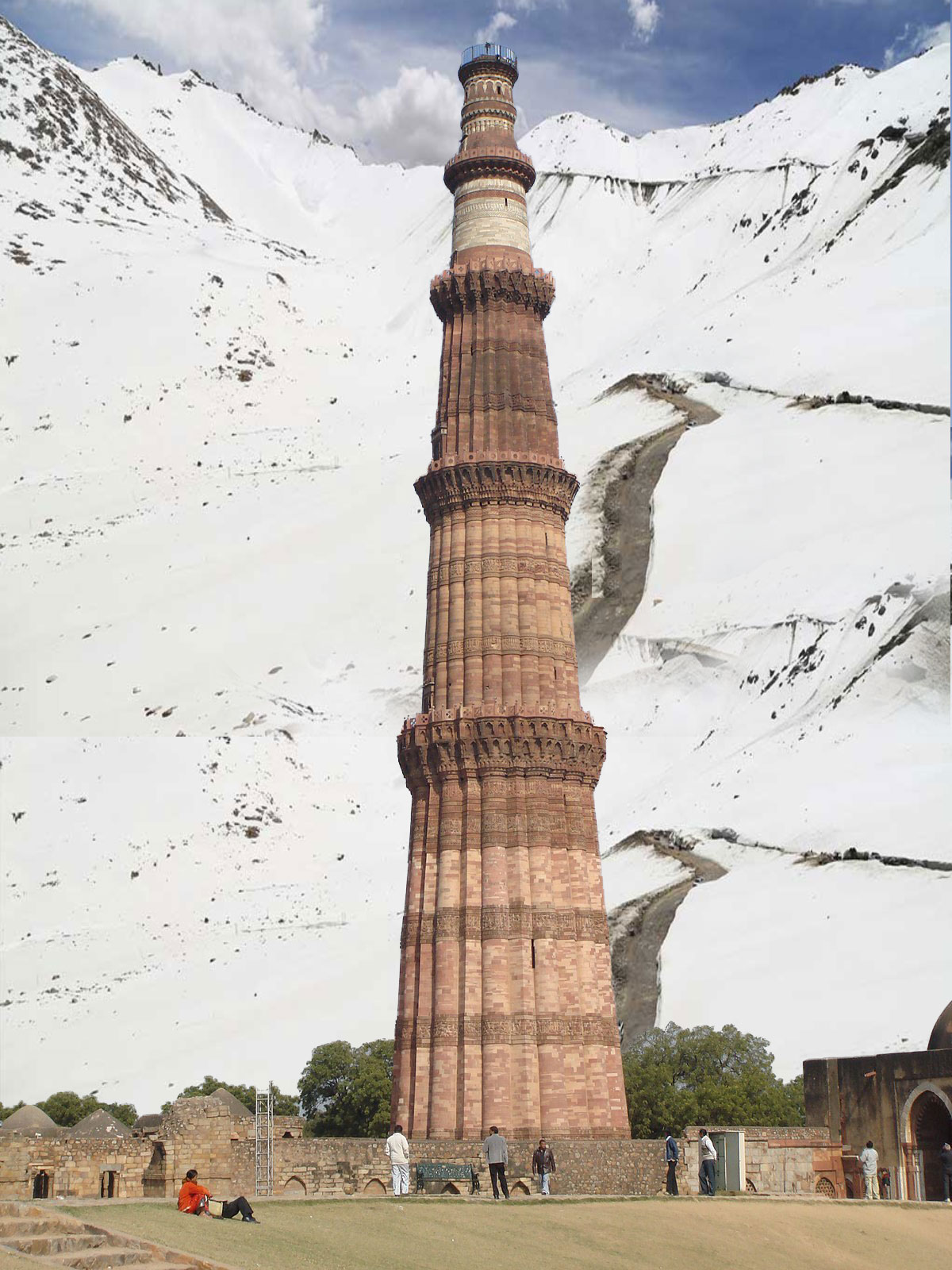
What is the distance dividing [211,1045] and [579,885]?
31.5 metres

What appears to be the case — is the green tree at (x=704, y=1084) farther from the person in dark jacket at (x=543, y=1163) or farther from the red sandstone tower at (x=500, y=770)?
the person in dark jacket at (x=543, y=1163)

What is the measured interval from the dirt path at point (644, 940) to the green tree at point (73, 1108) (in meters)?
17.2

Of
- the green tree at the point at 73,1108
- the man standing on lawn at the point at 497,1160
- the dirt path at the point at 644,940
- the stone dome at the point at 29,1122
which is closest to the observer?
the man standing on lawn at the point at 497,1160

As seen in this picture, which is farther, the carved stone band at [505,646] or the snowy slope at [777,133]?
the snowy slope at [777,133]

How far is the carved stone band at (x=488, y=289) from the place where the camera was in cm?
4072

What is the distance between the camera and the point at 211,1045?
6212cm

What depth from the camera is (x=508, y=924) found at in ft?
111

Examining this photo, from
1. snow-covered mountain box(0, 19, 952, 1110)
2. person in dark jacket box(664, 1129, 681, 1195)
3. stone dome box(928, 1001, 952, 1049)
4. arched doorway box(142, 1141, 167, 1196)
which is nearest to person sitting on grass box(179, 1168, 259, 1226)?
arched doorway box(142, 1141, 167, 1196)

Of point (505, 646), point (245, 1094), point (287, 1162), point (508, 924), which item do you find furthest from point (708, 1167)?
point (245, 1094)

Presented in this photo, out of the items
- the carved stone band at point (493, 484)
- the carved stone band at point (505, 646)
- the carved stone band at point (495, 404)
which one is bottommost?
the carved stone band at point (505, 646)

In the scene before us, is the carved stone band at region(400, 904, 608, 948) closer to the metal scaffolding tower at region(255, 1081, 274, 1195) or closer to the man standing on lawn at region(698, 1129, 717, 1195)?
the man standing on lawn at region(698, 1129, 717, 1195)

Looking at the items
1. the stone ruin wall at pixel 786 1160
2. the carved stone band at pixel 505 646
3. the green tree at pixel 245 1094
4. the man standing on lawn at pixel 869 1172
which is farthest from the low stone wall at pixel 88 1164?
the green tree at pixel 245 1094

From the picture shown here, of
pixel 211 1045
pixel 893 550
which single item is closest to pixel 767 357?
pixel 893 550

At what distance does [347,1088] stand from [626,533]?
6096 cm
